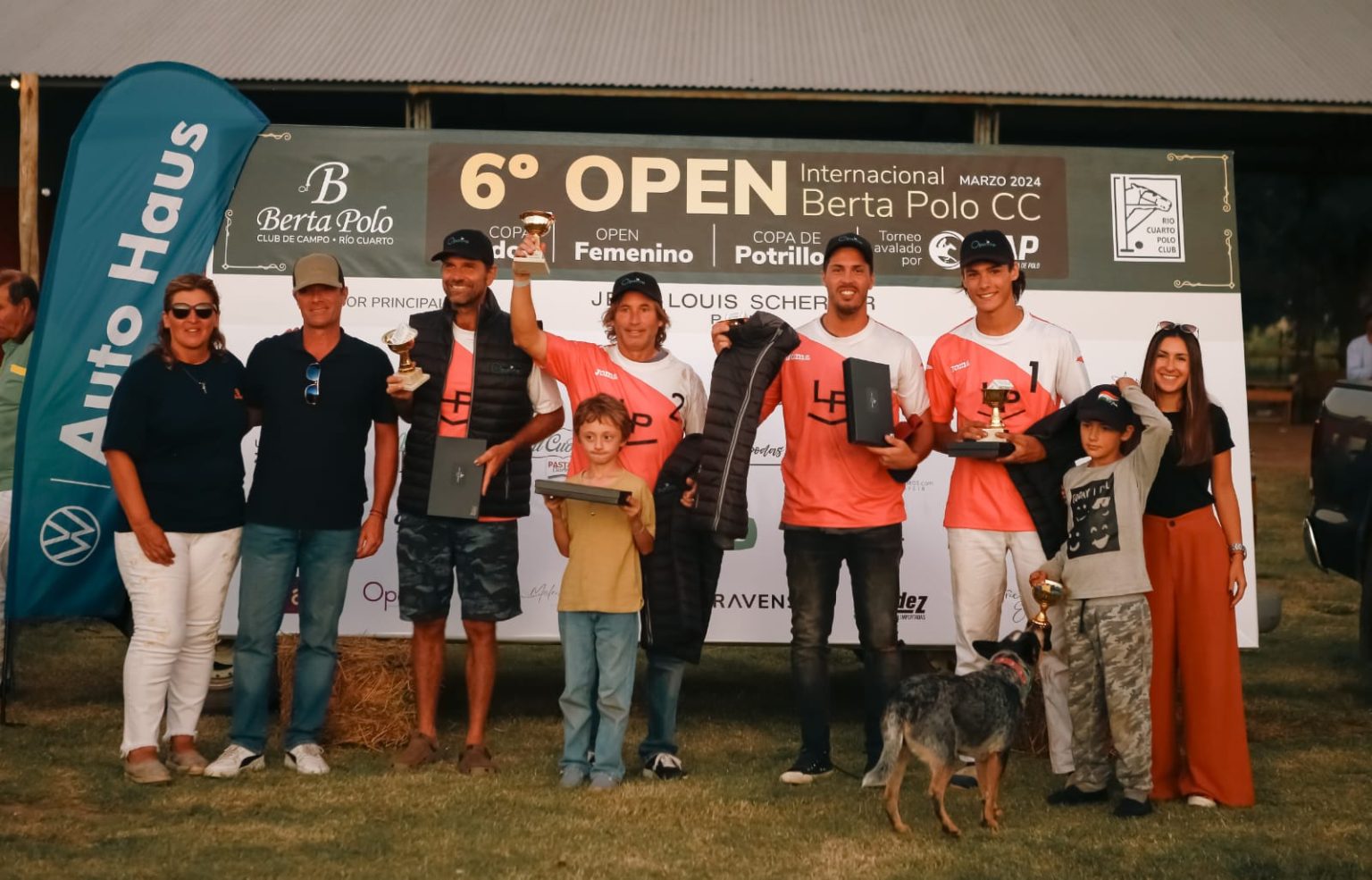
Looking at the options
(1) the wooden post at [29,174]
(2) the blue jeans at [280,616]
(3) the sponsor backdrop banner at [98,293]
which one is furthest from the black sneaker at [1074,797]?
(1) the wooden post at [29,174]

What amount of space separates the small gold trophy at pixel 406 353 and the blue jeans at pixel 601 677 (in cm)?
103

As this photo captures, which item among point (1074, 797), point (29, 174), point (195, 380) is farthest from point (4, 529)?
point (1074, 797)

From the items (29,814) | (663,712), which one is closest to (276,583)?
(29,814)

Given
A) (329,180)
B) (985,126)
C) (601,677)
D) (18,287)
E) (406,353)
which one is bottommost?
(601,677)

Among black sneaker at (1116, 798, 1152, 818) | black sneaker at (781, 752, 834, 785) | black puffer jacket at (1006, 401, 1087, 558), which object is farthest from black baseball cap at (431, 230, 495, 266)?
black sneaker at (1116, 798, 1152, 818)

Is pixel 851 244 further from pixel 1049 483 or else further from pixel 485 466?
A: pixel 485 466

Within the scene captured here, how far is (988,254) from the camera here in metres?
5.31

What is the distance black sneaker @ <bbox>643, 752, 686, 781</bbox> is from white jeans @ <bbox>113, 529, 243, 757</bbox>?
1738 mm

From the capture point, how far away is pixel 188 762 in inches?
210

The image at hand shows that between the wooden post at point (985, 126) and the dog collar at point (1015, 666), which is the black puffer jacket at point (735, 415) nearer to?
the dog collar at point (1015, 666)

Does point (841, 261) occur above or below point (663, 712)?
above

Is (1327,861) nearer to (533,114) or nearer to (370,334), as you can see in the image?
(370,334)

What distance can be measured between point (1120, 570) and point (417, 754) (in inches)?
109

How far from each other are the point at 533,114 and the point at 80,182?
484cm
